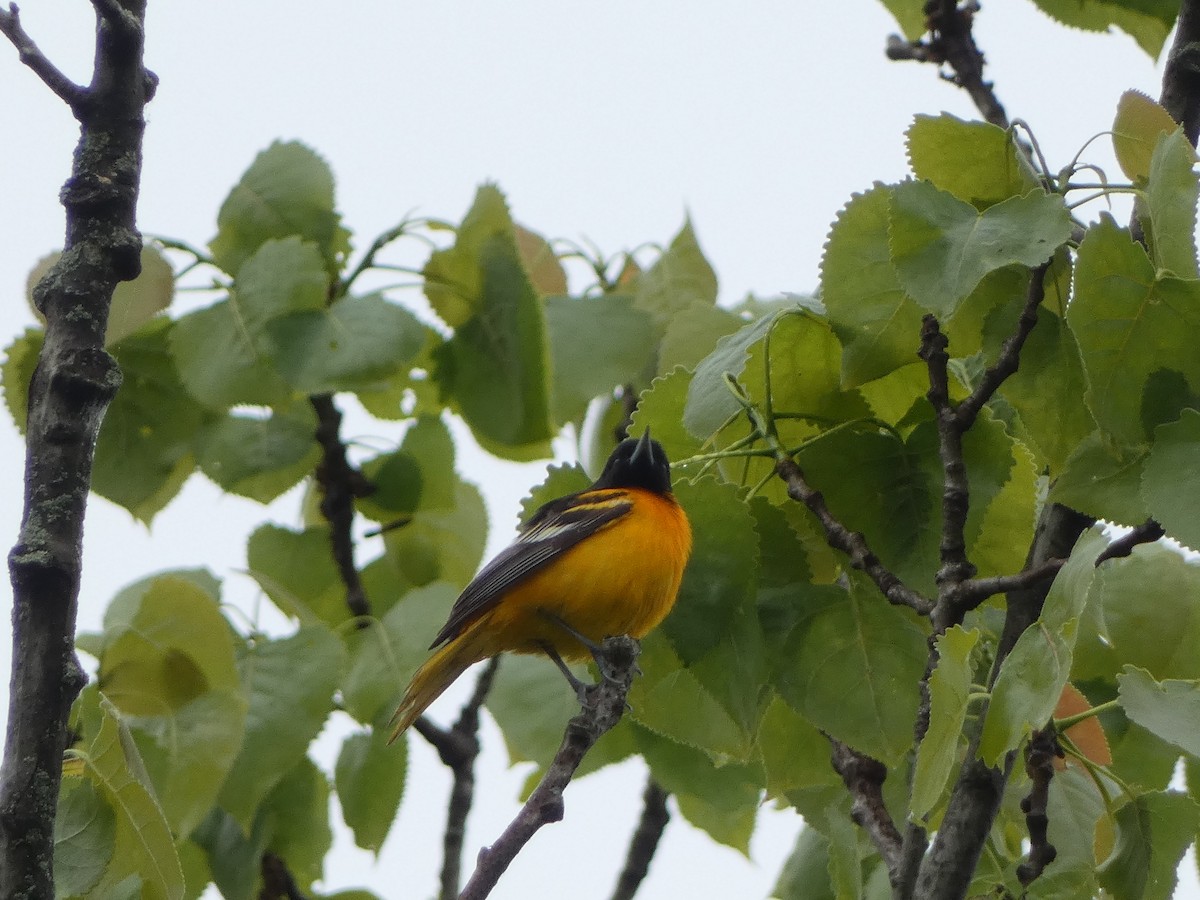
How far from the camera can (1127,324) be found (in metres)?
2.43

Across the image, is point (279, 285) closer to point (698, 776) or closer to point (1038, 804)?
point (698, 776)

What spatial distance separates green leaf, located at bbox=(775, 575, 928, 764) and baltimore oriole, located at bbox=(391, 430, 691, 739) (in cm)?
92

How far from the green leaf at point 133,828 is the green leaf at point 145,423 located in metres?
2.26

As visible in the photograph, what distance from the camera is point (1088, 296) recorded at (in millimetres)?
2424

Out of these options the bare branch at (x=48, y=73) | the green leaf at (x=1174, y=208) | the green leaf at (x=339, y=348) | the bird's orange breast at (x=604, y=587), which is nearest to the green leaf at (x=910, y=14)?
the bird's orange breast at (x=604, y=587)

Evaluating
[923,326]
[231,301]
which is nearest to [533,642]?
[231,301]

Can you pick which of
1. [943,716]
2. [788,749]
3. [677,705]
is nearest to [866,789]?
[788,749]

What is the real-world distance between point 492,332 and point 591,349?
1.43ft

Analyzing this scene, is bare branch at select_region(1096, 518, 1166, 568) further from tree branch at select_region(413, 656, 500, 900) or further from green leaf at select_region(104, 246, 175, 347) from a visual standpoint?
green leaf at select_region(104, 246, 175, 347)

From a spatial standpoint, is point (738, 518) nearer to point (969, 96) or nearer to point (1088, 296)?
point (1088, 296)

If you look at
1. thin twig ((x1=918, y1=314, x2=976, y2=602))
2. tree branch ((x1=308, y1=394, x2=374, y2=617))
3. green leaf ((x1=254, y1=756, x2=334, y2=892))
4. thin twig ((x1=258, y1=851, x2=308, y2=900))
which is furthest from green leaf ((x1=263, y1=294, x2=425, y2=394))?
thin twig ((x1=918, y1=314, x2=976, y2=602))

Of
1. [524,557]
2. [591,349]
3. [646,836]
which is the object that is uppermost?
[591,349]

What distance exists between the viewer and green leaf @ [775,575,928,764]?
2.83 meters

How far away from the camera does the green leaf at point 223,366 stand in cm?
418
